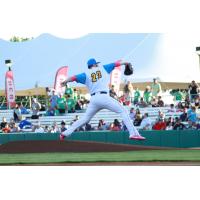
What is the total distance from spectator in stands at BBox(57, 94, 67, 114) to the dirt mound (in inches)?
328

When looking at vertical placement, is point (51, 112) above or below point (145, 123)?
above

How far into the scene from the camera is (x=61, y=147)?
19.7m

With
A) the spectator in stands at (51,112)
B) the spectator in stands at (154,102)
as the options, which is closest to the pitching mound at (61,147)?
the spectator in stands at (154,102)

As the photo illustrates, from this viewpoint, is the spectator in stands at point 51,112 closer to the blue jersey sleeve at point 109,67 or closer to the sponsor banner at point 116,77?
the sponsor banner at point 116,77

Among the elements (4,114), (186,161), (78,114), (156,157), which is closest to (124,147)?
(156,157)

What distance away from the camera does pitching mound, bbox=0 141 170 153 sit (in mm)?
19500

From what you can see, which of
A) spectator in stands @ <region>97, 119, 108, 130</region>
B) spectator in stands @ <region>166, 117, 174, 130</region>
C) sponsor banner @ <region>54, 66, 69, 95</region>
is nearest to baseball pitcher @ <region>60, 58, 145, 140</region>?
Result: spectator in stands @ <region>166, 117, 174, 130</region>

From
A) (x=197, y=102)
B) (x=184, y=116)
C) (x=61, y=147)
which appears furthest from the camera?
(x=197, y=102)

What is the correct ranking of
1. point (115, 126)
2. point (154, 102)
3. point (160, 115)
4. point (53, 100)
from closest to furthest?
point (160, 115), point (115, 126), point (154, 102), point (53, 100)

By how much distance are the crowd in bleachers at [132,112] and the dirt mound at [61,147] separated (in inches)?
218

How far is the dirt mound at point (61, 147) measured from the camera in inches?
768

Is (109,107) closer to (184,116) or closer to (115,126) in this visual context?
(184,116)

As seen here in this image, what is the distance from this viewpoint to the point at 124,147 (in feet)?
64.2

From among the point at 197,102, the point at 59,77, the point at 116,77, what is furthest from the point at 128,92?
the point at 59,77
